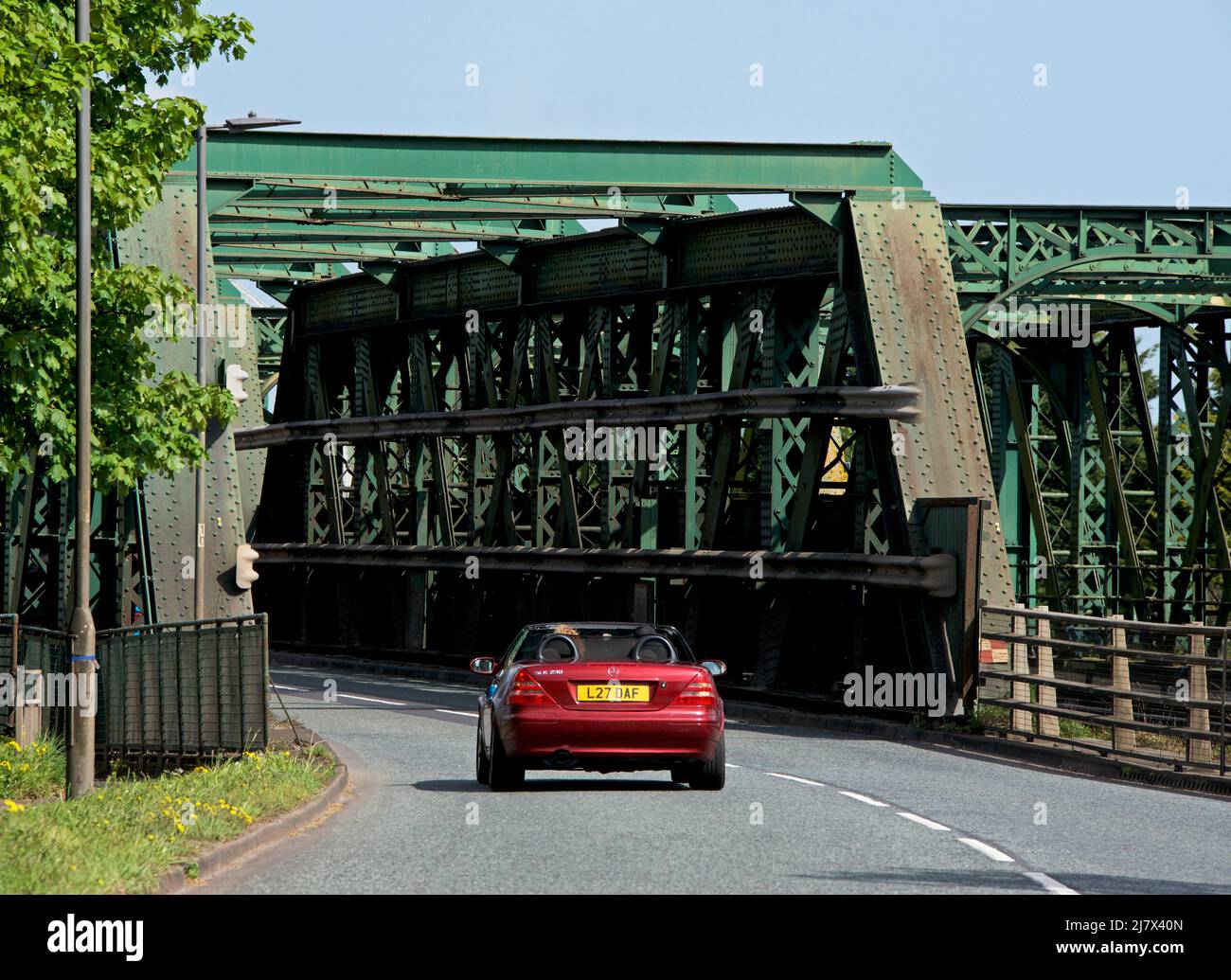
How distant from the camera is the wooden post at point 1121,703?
18.9 meters

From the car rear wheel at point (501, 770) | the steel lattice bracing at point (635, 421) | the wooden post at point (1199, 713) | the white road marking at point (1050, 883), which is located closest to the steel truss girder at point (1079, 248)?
the steel lattice bracing at point (635, 421)

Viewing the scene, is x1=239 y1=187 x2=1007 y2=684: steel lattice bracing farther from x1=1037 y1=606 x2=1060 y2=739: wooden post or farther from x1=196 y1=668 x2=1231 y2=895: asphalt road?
x1=196 y1=668 x2=1231 y2=895: asphalt road

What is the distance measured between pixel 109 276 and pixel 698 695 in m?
8.08

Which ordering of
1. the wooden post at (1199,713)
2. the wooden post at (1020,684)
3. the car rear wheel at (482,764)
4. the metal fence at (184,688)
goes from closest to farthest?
1. the car rear wheel at (482,764)
2. the metal fence at (184,688)
3. the wooden post at (1199,713)
4. the wooden post at (1020,684)

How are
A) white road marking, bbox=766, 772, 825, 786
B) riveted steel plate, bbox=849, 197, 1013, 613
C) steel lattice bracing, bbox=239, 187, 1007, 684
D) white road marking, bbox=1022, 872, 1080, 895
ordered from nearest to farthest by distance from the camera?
white road marking, bbox=1022, 872, 1080, 895 < white road marking, bbox=766, 772, 825, 786 < riveted steel plate, bbox=849, 197, 1013, 613 < steel lattice bracing, bbox=239, 187, 1007, 684

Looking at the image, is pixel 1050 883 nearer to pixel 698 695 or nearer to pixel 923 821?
pixel 923 821

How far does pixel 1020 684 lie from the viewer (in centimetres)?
2167

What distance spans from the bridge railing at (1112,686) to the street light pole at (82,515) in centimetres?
925

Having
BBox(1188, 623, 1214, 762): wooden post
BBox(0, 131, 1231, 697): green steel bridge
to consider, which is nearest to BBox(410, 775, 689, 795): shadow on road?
BBox(1188, 623, 1214, 762): wooden post

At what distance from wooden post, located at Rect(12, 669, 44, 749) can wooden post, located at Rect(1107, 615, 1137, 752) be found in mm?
10652

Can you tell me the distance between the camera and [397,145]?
24484 mm

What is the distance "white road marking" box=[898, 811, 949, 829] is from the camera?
13.6 meters

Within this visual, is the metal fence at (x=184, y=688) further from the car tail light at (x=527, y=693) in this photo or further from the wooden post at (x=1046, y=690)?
the wooden post at (x=1046, y=690)
